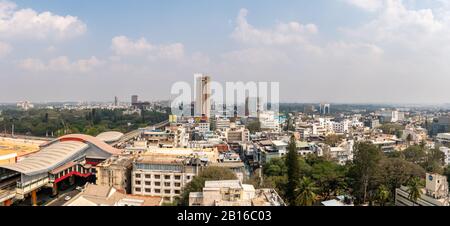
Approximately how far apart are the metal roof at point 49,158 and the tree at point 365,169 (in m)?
5.41

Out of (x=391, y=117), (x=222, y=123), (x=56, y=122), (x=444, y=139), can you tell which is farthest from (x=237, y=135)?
(x=391, y=117)

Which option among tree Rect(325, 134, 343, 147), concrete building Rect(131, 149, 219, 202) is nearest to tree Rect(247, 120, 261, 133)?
tree Rect(325, 134, 343, 147)

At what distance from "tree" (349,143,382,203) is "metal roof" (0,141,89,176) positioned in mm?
5410

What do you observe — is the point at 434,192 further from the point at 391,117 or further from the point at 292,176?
the point at 391,117

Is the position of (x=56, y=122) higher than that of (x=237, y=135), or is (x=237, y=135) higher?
(x=56, y=122)

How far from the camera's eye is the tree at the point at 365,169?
4.90 m

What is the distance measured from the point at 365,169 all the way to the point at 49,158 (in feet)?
18.6

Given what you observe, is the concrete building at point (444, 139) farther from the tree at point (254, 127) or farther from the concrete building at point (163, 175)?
the concrete building at point (163, 175)

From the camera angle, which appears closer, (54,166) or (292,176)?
(292,176)

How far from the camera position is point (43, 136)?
11422 millimetres

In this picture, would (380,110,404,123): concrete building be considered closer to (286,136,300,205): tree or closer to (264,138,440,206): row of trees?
(264,138,440,206): row of trees

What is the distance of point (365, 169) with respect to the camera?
4.98 metres
